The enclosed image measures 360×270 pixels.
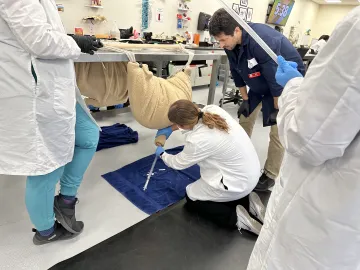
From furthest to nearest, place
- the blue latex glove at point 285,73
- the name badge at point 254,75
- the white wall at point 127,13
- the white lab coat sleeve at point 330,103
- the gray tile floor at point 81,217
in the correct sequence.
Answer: the white wall at point 127,13 < the name badge at point 254,75 < the gray tile floor at point 81,217 < the blue latex glove at point 285,73 < the white lab coat sleeve at point 330,103

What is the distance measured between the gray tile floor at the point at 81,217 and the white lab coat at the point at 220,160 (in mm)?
444

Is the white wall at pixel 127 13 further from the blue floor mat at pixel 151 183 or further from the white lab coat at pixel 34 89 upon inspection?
the white lab coat at pixel 34 89

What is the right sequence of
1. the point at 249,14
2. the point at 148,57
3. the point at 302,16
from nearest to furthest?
the point at 148,57, the point at 249,14, the point at 302,16

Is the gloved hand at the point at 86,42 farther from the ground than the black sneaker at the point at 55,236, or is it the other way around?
the gloved hand at the point at 86,42

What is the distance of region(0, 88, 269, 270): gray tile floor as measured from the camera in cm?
127

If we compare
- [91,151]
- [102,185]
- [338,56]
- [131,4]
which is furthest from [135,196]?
[131,4]

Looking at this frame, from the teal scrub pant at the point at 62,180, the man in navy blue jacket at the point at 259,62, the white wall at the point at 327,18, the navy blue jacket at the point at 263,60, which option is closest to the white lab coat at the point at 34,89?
the teal scrub pant at the point at 62,180

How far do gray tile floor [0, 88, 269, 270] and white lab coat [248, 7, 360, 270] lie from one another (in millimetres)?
1014

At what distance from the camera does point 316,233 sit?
62 cm

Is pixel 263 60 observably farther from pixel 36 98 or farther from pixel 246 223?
pixel 36 98

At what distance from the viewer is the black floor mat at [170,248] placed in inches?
50.4

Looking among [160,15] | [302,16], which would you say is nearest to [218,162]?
[160,15]

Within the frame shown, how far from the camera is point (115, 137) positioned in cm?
250

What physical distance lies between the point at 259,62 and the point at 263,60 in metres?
0.04
